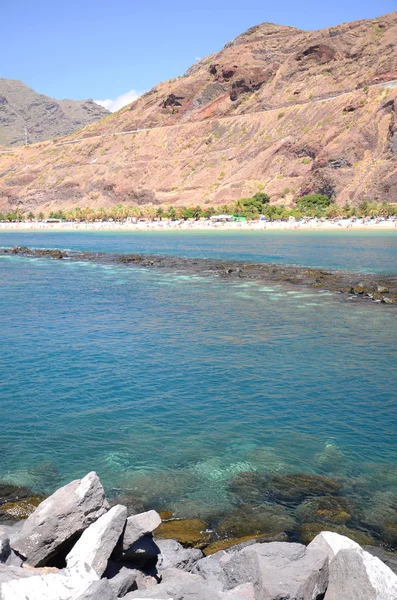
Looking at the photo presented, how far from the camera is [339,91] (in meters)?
134

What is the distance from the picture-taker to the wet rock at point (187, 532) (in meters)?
8.29

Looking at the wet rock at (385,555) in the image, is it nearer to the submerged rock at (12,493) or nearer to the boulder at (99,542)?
the boulder at (99,542)

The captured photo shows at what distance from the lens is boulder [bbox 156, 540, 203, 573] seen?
7.12 m

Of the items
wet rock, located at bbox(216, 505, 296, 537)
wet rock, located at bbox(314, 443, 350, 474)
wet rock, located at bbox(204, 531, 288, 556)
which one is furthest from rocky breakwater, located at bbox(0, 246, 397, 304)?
wet rock, located at bbox(204, 531, 288, 556)

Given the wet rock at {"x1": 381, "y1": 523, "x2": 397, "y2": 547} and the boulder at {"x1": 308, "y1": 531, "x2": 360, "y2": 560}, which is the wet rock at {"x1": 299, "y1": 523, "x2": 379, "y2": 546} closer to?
the wet rock at {"x1": 381, "y1": 523, "x2": 397, "y2": 547}

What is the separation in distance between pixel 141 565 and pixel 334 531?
10.3 feet

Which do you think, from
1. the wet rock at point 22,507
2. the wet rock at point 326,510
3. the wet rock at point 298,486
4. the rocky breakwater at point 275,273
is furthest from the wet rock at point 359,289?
the wet rock at point 22,507

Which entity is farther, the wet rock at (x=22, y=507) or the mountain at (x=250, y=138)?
the mountain at (x=250, y=138)

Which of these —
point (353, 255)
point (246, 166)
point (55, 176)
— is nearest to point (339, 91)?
point (246, 166)

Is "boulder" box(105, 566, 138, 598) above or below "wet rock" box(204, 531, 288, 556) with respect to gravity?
above

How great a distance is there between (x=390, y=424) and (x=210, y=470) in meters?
4.45

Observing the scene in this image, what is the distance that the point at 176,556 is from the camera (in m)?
7.34

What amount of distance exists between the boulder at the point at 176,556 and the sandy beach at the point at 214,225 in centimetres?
8941

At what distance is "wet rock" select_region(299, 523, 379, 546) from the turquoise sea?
19 cm
